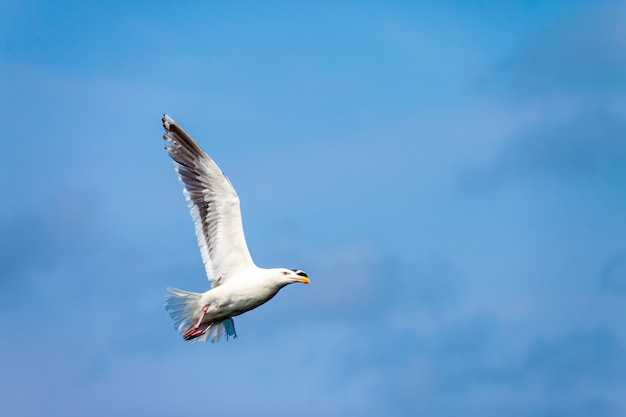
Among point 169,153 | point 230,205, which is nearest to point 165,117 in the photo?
point 169,153

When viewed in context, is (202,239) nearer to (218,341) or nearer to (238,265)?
(238,265)

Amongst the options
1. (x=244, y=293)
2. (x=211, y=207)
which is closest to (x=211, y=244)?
(x=211, y=207)

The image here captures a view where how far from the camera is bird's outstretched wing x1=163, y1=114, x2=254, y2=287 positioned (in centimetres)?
2283

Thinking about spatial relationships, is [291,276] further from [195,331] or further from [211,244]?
[195,331]

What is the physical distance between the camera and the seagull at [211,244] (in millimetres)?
22547

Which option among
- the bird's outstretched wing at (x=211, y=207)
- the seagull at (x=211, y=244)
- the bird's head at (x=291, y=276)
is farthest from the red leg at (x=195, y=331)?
the bird's head at (x=291, y=276)

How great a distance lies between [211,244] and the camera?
75.6 feet

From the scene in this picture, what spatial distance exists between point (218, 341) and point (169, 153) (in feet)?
14.6

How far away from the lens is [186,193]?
22984mm

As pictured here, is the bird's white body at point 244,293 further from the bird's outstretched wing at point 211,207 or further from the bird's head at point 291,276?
the bird's outstretched wing at point 211,207

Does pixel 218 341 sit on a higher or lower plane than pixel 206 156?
lower

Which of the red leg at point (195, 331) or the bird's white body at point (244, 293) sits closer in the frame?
the bird's white body at point (244, 293)

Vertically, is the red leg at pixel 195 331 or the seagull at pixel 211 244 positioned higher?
the seagull at pixel 211 244

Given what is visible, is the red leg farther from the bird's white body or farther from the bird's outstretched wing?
the bird's outstretched wing
